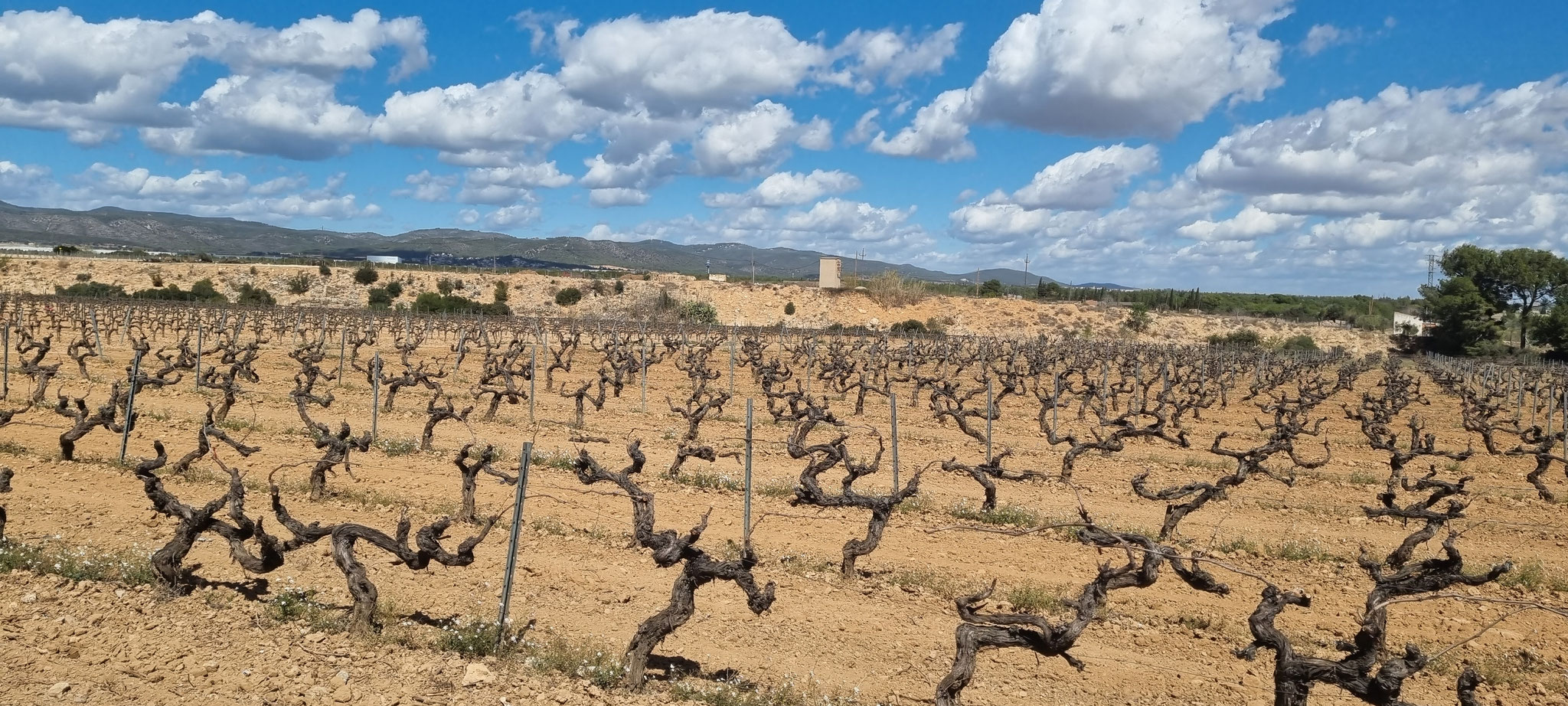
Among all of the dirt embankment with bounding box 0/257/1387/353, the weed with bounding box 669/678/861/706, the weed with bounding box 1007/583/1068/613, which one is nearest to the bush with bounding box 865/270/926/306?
the dirt embankment with bounding box 0/257/1387/353

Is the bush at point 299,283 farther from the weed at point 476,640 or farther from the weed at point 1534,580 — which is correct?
the weed at point 1534,580

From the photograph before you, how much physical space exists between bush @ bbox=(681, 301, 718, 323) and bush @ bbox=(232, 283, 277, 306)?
26.2 m

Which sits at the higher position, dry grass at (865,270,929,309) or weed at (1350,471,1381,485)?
dry grass at (865,270,929,309)

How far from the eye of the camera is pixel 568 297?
72438 mm

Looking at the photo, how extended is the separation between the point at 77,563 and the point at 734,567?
5239 mm

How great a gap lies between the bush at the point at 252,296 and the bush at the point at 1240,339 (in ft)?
199

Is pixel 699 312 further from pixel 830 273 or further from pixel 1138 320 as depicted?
pixel 1138 320

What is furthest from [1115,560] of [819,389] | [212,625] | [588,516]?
[819,389]

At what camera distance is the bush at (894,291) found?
7300cm

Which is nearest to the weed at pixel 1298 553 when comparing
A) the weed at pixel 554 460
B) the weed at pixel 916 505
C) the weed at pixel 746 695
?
the weed at pixel 916 505

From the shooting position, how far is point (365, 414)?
727 inches

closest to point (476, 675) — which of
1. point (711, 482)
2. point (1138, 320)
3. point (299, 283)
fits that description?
point (711, 482)

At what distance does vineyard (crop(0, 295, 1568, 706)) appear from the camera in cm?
598

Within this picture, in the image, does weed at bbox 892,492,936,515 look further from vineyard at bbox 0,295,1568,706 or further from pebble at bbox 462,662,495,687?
pebble at bbox 462,662,495,687
